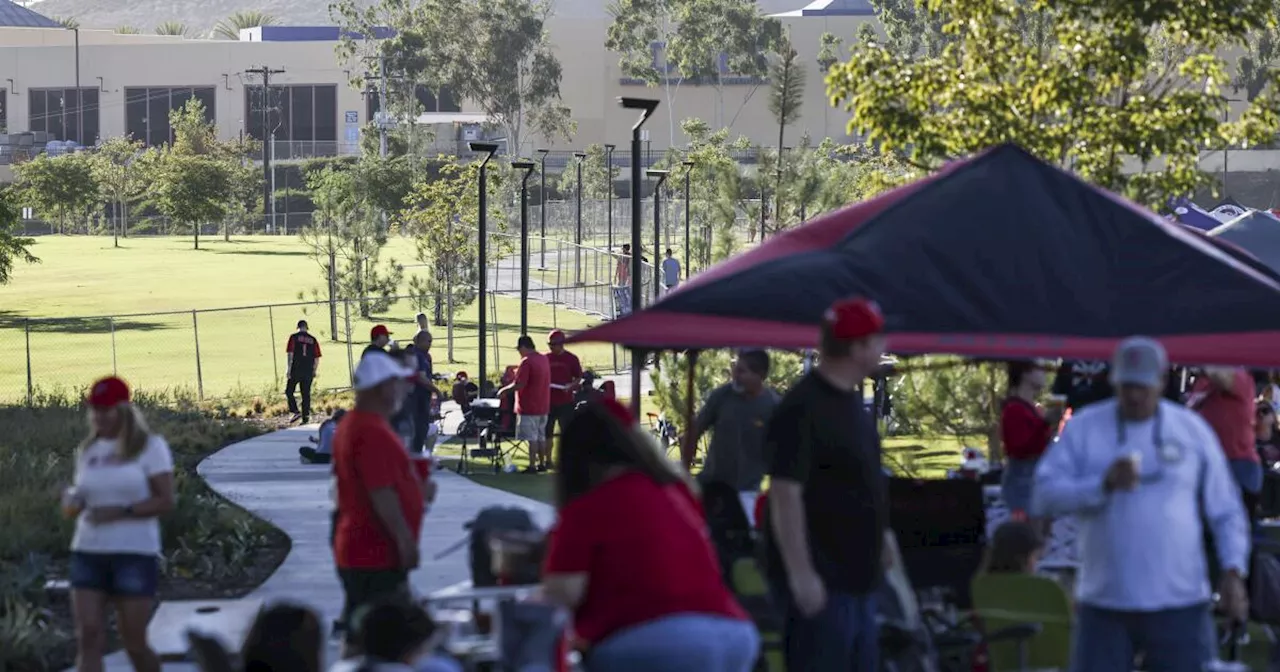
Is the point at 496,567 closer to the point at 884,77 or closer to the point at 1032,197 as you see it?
the point at 1032,197

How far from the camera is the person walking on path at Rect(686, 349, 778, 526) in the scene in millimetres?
11836

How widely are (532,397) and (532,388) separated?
0.10m

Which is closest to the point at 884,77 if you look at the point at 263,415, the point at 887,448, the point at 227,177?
the point at 887,448

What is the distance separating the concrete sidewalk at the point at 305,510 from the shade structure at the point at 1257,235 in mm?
8619

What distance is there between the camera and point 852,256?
10180 mm

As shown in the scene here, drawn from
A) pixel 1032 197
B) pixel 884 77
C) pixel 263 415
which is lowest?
pixel 263 415

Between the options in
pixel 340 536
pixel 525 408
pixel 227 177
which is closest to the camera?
pixel 340 536

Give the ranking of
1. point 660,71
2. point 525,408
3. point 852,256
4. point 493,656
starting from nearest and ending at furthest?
point 493,656 < point 852,256 < point 525,408 < point 660,71

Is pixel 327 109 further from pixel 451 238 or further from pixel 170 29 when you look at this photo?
pixel 451 238

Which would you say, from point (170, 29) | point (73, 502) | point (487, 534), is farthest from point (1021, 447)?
point (170, 29)

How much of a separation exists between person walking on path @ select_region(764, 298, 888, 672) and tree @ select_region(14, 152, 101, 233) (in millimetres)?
83437

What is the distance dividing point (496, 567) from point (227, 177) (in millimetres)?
84028

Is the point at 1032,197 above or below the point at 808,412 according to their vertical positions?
above

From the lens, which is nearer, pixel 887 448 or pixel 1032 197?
pixel 1032 197
